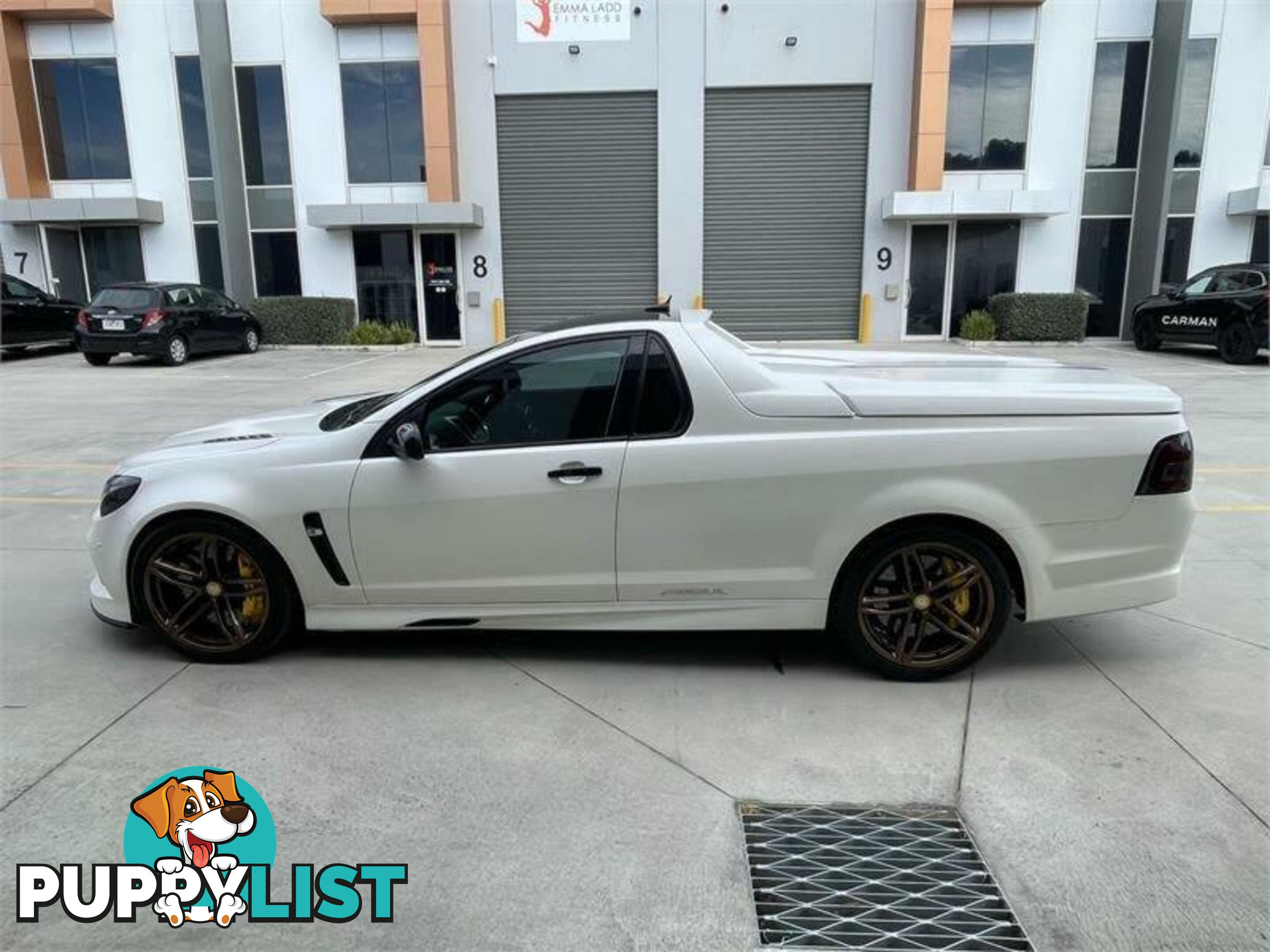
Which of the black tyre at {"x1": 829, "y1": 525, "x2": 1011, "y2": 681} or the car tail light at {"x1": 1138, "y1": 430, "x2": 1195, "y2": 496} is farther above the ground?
the car tail light at {"x1": 1138, "y1": 430, "x2": 1195, "y2": 496}

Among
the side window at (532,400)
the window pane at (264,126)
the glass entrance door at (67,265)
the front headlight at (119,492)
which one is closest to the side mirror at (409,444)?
the side window at (532,400)

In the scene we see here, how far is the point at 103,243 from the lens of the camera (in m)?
22.1

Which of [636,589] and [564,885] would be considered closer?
[564,885]

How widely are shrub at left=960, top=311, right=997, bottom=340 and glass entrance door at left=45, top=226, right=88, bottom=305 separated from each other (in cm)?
2123

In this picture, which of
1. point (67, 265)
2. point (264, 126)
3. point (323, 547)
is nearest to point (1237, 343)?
point (323, 547)

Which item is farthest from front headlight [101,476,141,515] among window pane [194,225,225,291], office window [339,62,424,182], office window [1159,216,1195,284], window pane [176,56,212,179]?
office window [1159,216,1195,284]

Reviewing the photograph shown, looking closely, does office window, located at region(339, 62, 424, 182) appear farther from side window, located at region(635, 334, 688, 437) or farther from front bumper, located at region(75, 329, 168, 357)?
side window, located at region(635, 334, 688, 437)

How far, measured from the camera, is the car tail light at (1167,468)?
12.2ft

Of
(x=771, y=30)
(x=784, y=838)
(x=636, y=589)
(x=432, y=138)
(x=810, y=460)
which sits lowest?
(x=784, y=838)

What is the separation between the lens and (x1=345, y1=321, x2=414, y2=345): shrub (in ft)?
66.7

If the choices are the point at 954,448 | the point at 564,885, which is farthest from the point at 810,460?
the point at 564,885

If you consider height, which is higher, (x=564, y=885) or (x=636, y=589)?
(x=636, y=589)

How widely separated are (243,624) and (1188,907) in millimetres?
3814

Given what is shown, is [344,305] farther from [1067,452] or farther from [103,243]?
[1067,452]
